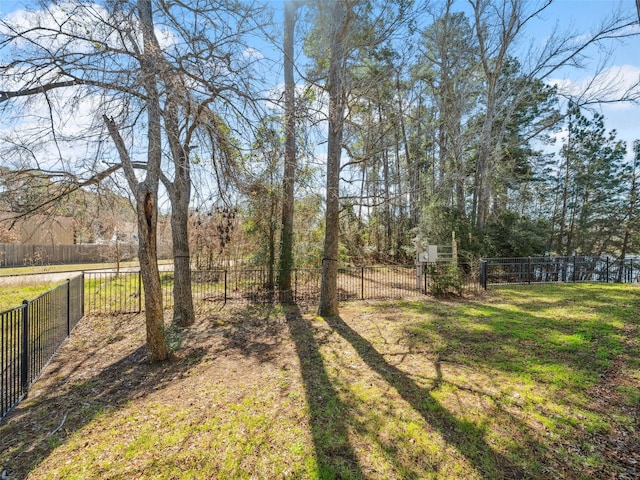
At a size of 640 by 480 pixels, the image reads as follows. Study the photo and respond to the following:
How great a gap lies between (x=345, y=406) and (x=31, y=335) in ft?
16.2

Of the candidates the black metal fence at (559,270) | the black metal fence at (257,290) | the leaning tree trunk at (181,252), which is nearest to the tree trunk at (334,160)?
the black metal fence at (257,290)

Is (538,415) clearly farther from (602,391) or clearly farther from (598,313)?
(598,313)

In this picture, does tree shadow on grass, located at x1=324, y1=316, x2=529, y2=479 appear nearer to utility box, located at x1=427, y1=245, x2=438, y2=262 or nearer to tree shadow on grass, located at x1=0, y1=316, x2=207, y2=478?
tree shadow on grass, located at x1=0, y1=316, x2=207, y2=478

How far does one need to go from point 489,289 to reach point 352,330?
6558 mm

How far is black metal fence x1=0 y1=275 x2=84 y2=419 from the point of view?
3.40 meters

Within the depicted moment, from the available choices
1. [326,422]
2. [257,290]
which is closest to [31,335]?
[326,422]

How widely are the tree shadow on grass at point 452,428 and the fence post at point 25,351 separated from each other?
4212 millimetres

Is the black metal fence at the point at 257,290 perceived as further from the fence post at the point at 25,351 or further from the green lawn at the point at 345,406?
the fence post at the point at 25,351

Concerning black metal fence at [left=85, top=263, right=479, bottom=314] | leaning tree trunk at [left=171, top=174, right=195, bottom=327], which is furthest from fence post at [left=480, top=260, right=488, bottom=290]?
leaning tree trunk at [left=171, top=174, right=195, bottom=327]

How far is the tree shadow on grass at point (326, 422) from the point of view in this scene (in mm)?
2320

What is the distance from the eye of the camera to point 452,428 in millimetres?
2775

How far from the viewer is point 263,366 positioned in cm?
430

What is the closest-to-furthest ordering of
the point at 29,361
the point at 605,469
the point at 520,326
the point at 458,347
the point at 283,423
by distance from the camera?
the point at 605,469 → the point at 283,423 → the point at 29,361 → the point at 458,347 → the point at 520,326

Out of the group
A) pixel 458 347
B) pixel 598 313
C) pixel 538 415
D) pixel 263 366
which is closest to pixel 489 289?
pixel 598 313
